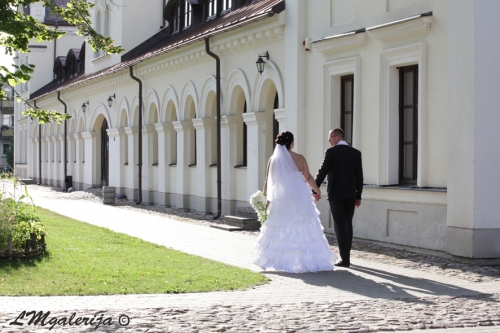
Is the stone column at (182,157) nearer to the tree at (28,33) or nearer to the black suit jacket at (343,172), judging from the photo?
the tree at (28,33)

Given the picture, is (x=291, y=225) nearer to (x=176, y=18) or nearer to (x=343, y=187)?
(x=343, y=187)

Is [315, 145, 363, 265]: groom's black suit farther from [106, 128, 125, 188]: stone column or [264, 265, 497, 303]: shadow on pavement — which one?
[106, 128, 125, 188]: stone column

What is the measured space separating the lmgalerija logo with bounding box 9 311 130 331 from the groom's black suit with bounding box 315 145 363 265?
16.0ft

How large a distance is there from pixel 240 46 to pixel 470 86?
943 cm

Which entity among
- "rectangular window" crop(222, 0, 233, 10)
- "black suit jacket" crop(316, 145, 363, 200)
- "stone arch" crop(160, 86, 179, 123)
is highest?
"rectangular window" crop(222, 0, 233, 10)

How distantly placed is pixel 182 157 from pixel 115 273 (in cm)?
1539

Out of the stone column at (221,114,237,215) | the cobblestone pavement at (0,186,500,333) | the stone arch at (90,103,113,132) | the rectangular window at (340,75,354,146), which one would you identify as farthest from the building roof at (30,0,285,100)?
the cobblestone pavement at (0,186,500,333)

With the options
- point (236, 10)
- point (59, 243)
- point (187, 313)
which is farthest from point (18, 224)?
point (236, 10)

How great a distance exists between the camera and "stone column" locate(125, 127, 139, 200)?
30.8m

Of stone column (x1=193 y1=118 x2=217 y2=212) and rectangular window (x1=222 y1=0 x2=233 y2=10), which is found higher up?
rectangular window (x1=222 y1=0 x2=233 y2=10)

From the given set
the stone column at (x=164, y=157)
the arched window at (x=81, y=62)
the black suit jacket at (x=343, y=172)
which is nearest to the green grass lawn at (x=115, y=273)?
the black suit jacket at (x=343, y=172)

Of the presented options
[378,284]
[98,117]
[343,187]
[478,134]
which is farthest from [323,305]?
[98,117]

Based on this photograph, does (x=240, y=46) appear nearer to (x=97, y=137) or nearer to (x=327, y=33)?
(x=327, y=33)

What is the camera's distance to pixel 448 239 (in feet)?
42.7
